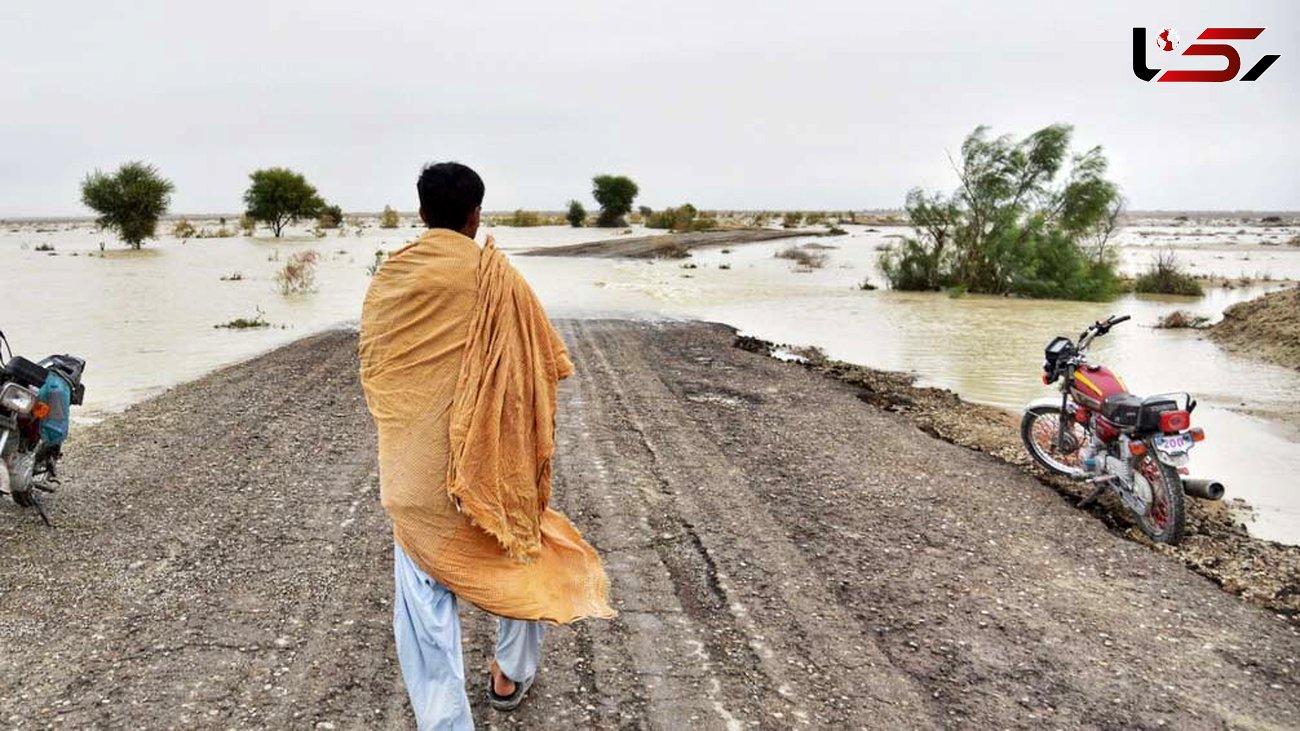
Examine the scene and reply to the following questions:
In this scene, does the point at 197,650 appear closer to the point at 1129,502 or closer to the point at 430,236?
the point at 430,236

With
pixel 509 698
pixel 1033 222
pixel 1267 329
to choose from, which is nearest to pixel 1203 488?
pixel 509 698

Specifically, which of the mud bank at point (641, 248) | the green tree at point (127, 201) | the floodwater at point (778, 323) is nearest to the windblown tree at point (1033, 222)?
the floodwater at point (778, 323)

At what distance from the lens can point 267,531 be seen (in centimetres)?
445

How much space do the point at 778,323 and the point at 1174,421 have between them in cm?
1111

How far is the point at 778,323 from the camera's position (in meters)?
15.7

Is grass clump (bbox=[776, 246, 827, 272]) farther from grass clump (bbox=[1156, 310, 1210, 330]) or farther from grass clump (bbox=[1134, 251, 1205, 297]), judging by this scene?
grass clump (bbox=[1156, 310, 1210, 330])

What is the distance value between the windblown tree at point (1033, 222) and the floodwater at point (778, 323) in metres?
0.92

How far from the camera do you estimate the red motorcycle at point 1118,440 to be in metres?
4.68

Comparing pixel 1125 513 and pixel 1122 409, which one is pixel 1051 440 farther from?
pixel 1122 409

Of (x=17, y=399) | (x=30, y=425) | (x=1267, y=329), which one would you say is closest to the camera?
(x=17, y=399)

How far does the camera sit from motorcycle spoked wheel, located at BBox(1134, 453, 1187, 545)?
4578mm

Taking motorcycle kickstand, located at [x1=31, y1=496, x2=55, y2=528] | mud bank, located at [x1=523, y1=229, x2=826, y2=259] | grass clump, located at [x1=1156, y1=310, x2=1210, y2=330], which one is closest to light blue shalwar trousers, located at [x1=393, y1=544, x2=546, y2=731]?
motorcycle kickstand, located at [x1=31, y1=496, x2=55, y2=528]

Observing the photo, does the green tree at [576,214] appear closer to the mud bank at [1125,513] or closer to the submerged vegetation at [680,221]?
the submerged vegetation at [680,221]

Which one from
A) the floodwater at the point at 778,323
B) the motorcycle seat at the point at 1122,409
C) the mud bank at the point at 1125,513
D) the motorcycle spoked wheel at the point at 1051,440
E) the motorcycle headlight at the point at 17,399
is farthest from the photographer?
the floodwater at the point at 778,323
